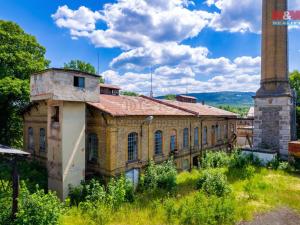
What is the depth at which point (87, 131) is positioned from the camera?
15273mm

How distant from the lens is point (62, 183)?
12781 mm

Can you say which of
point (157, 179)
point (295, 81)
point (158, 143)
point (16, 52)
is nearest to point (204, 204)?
point (157, 179)

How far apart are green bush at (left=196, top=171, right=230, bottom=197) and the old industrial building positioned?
4.38 m

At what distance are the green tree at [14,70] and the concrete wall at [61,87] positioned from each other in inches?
316

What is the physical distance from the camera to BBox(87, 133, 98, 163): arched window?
1498 cm

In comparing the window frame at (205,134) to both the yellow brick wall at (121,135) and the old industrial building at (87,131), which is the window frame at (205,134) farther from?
the old industrial building at (87,131)

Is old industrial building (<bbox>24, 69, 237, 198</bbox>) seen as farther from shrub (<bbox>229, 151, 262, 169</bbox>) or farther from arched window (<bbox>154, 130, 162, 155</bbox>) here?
shrub (<bbox>229, 151, 262, 169</bbox>)

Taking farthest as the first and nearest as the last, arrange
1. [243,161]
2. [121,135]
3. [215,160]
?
[215,160], [243,161], [121,135]

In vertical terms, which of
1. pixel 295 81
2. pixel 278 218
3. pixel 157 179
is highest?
pixel 295 81

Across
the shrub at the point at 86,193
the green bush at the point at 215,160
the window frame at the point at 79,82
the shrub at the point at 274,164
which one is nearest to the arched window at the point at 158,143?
the green bush at the point at 215,160

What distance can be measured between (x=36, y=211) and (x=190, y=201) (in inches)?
275

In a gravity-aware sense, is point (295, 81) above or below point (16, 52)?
below

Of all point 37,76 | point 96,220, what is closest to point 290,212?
point 96,220

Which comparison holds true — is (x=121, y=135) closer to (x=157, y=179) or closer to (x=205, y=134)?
(x=157, y=179)
